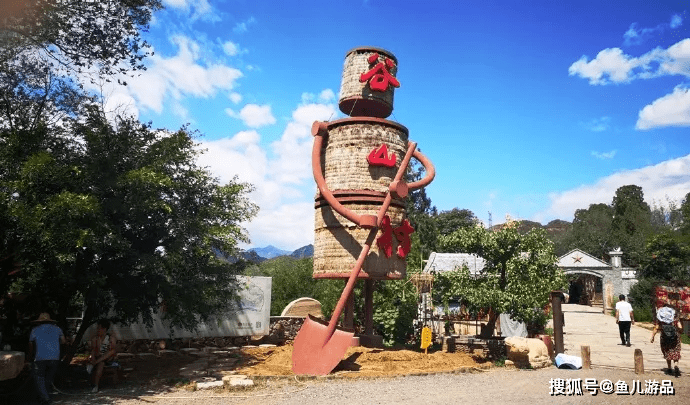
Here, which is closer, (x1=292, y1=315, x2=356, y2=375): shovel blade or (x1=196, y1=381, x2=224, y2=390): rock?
(x1=196, y1=381, x2=224, y2=390): rock

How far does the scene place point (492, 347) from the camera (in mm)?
13766

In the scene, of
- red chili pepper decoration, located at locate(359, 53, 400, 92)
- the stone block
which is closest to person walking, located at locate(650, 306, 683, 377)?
red chili pepper decoration, located at locate(359, 53, 400, 92)

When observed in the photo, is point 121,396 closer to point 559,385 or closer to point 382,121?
point 559,385

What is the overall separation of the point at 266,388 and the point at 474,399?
4235 millimetres

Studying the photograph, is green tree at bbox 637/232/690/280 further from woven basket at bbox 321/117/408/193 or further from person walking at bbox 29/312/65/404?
person walking at bbox 29/312/65/404

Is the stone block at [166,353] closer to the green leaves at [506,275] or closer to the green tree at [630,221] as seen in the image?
the green leaves at [506,275]

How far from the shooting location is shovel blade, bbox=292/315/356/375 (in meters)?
11.3

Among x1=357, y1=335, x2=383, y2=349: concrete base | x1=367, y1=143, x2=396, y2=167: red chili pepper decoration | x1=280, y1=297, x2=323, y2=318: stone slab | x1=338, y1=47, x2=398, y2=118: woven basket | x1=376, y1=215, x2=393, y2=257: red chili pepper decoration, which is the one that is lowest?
x1=357, y1=335, x2=383, y2=349: concrete base

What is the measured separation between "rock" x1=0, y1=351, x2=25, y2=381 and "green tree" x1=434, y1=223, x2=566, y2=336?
33.8 feet

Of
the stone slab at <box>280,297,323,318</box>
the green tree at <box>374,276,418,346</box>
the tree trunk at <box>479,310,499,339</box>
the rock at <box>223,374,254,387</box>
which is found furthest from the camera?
the stone slab at <box>280,297,323,318</box>

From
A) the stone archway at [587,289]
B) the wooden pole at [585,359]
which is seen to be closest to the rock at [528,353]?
the wooden pole at [585,359]

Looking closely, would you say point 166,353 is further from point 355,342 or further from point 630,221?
point 630,221

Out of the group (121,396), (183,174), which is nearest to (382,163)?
(183,174)

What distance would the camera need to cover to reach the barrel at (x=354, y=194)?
13648 mm
